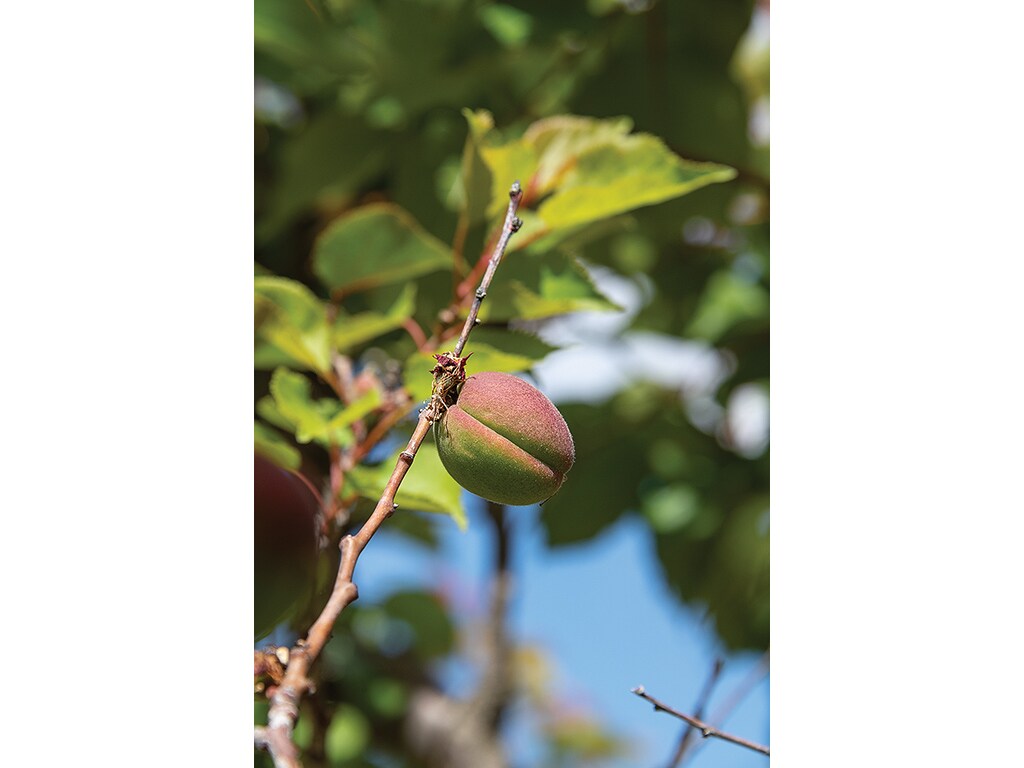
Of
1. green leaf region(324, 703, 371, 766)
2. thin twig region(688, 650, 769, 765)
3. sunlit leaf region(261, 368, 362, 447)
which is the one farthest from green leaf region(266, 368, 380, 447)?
green leaf region(324, 703, 371, 766)

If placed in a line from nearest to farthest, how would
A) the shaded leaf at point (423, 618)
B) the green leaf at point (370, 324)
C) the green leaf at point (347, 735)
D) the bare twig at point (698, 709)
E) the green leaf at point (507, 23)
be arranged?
the bare twig at point (698, 709) < the green leaf at point (370, 324) < the green leaf at point (507, 23) < the green leaf at point (347, 735) < the shaded leaf at point (423, 618)

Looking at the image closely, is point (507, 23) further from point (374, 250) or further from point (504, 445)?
point (504, 445)

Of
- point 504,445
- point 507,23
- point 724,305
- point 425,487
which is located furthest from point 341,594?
point 724,305

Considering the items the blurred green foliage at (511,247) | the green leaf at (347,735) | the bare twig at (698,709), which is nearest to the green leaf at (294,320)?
the blurred green foliage at (511,247)

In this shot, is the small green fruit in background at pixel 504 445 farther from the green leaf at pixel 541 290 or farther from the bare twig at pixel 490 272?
the green leaf at pixel 541 290

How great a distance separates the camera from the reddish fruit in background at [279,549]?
0.40m

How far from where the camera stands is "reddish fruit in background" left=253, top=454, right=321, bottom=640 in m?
0.40

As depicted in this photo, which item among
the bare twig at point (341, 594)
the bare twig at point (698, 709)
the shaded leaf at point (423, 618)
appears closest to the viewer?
→ the bare twig at point (341, 594)

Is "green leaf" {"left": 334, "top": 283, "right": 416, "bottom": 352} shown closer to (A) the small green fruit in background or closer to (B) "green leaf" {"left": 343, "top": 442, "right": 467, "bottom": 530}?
(B) "green leaf" {"left": 343, "top": 442, "right": 467, "bottom": 530}

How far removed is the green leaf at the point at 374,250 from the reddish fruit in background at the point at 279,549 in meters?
0.13

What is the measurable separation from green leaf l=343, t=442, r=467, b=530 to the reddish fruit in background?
3 centimetres
